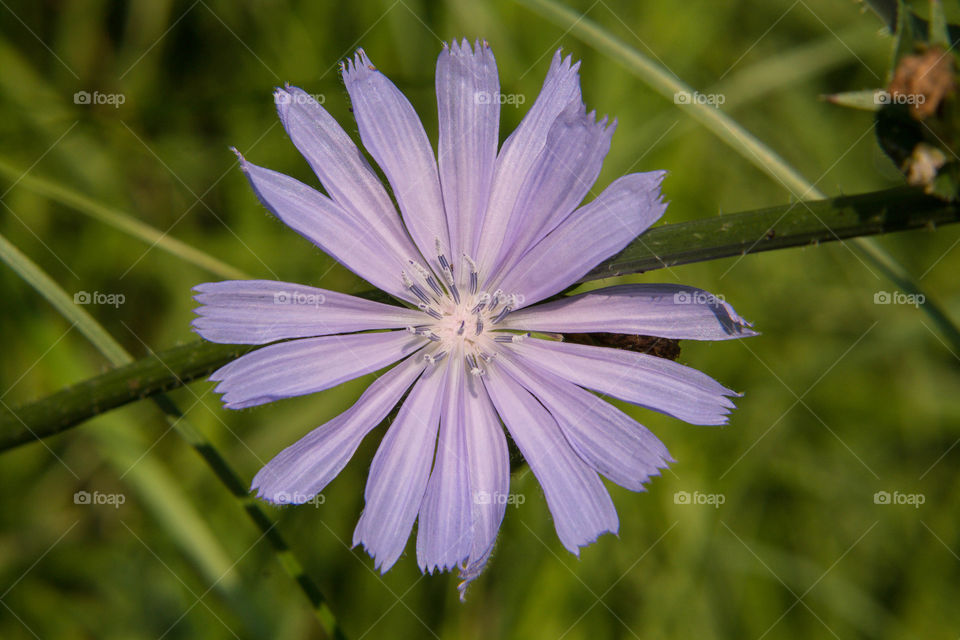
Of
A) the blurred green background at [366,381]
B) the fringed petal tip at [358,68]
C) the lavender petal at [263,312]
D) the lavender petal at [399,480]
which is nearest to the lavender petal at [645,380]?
the lavender petal at [399,480]

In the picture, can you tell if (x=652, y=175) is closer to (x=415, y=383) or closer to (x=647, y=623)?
(x=415, y=383)

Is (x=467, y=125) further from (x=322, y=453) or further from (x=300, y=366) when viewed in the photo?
(x=322, y=453)

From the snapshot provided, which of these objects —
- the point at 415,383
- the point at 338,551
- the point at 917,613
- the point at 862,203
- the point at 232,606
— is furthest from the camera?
the point at 917,613

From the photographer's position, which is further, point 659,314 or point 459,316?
point 459,316

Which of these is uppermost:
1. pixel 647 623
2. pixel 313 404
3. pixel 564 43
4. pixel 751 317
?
pixel 564 43

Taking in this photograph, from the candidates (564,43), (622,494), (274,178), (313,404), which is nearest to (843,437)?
(622,494)

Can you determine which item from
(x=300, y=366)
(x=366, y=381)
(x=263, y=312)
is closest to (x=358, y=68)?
(x=263, y=312)

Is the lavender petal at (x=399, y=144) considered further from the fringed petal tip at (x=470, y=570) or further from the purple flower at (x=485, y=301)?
the fringed petal tip at (x=470, y=570)
